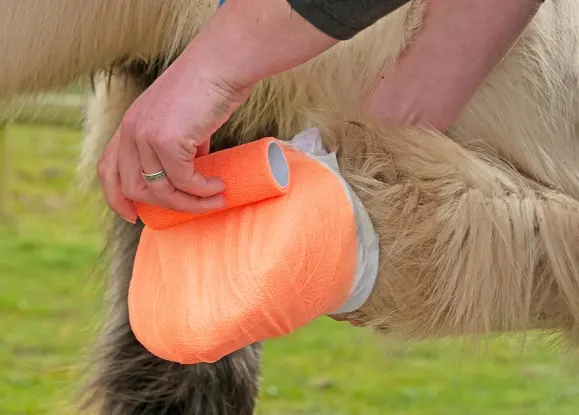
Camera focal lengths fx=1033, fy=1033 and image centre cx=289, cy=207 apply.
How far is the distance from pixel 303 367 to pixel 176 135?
1.36 m

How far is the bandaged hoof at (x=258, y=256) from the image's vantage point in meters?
0.87

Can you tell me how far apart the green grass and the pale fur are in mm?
556

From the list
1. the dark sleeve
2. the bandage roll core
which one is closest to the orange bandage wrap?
the bandage roll core

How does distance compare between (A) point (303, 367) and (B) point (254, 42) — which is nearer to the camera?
(B) point (254, 42)

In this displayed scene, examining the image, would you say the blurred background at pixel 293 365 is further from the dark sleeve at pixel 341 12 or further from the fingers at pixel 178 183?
the dark sleeve at pixel 341 12

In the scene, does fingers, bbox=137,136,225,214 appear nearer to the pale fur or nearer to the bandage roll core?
the bandage roll core

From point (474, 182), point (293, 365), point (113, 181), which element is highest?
point (474, 182)

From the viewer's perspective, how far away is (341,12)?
0.80 metres

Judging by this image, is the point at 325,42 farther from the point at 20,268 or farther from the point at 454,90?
the point at 20,268

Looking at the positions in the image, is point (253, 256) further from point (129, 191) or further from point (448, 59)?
point (448, 59)

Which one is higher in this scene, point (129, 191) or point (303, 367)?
point (129, 191)

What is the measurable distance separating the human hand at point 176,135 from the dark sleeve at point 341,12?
0.29ft

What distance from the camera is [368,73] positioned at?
0.96 m

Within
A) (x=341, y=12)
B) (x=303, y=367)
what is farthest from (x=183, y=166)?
(x=303, y=367)
